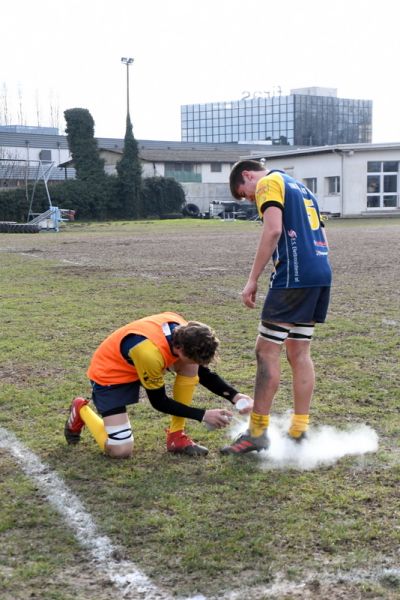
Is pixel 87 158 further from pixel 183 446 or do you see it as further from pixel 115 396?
pixel 183 446

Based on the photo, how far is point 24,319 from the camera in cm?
920

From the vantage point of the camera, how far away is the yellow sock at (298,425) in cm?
468

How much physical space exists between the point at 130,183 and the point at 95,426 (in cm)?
4943

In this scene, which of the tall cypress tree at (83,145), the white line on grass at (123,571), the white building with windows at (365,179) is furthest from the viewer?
the tall cypress tree at (83,145)

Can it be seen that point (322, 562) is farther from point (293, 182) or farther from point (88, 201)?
point (88, 201)

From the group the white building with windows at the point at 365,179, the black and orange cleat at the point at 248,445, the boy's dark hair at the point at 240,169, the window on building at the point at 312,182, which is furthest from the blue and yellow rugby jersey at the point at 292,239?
the window on building at the point at 312,182

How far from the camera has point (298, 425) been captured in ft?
15.4

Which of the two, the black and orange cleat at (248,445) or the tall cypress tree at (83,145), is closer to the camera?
the black and orange cleat at (248,445)

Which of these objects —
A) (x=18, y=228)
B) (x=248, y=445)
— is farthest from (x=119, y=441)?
(x=18, y=228)

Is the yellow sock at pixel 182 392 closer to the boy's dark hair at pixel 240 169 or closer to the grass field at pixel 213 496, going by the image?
the grass field at pixel 213 496

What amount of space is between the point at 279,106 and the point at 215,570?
119285mm

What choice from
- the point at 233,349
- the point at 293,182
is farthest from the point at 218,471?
the point at 233,349

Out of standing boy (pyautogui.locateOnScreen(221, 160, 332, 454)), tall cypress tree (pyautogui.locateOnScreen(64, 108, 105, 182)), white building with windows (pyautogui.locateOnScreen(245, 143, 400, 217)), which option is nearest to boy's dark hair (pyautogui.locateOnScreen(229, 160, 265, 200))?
standing boy (pyautogui.locateOnScreen(221, 160, 332, 454))

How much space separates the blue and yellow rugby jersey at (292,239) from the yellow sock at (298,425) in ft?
2.93
